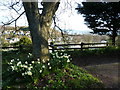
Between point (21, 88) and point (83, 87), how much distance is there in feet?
4.96

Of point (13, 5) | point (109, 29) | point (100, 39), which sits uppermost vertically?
point (13, 5)

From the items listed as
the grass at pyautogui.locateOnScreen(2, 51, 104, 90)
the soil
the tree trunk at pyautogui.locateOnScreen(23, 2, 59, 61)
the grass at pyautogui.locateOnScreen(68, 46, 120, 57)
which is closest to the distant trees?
the grass at pyautogui.locateOnScreen(68, 46, 120, 57)

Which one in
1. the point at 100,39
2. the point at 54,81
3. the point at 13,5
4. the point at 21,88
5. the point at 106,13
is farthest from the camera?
the point at 100,39

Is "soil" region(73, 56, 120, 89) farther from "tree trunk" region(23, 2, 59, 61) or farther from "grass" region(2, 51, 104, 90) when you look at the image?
"tree trunk" region(23, 2, 59, 61)

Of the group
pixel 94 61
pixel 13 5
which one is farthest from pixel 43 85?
pixel 94 61

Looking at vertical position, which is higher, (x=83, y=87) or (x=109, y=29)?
(x=109, y=29)

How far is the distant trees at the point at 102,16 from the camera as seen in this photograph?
9306 millimetres

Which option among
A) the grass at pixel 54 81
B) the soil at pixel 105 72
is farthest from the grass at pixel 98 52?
the grass at pixel 54 81

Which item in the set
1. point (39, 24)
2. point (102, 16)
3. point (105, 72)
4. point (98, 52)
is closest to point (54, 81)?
point (39, 24)

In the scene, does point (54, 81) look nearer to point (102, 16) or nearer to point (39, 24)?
point (39, 24)

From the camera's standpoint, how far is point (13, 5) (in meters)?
4.94

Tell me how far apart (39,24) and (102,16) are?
6838 millimetres

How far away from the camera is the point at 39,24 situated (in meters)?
4.14

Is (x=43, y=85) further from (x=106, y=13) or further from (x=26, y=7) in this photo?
(x=106, y=13)
